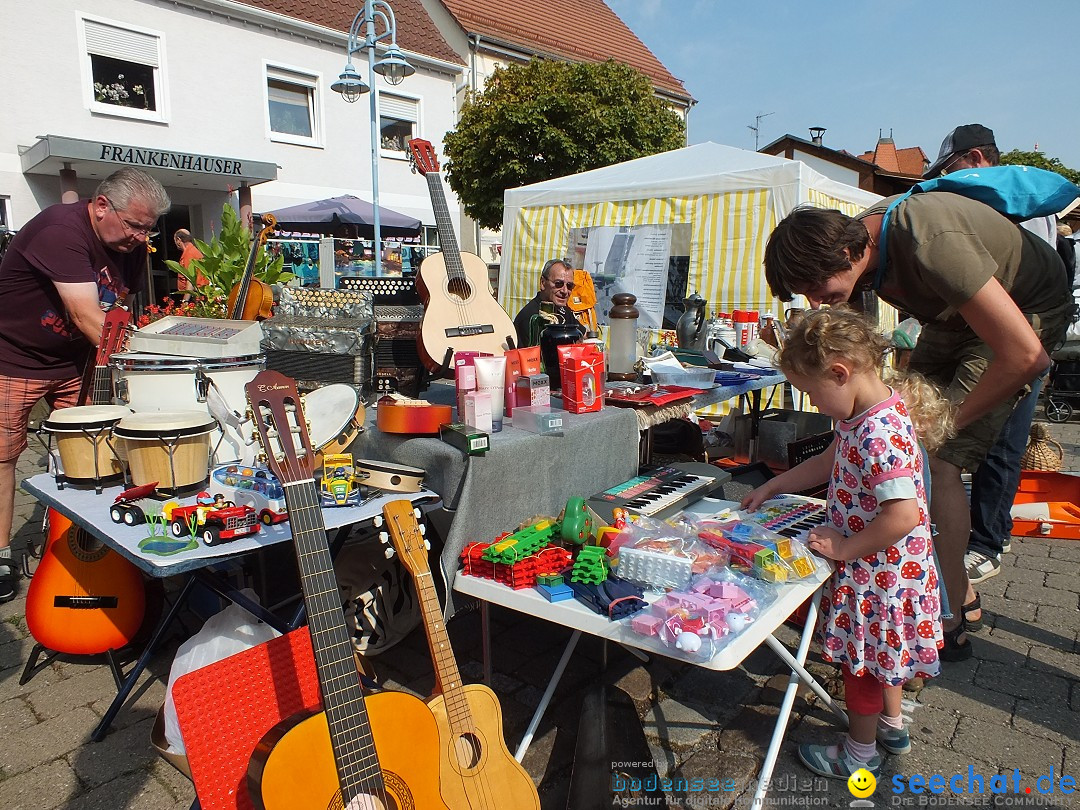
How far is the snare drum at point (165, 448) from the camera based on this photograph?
209 centimetres

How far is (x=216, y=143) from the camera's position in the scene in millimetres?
11820

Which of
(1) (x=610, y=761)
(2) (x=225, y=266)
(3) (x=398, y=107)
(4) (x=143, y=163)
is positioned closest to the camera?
(1) (x=610, y=761)

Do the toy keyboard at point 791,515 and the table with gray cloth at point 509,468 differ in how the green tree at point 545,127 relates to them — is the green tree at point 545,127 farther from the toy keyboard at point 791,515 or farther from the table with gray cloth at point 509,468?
the toy keyboard at point 791,515

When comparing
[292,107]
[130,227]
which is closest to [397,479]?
[130,227]

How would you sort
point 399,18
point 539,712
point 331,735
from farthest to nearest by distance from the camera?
point 399,18 → point 539,712 → point 331,735

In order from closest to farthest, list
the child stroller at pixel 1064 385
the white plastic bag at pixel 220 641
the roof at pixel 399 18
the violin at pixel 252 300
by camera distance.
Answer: the white plastic bag at pixel 220 641, the violin at pixel 252 300, the child stroller at pixel 1064 385, the roof at pixel 399 18

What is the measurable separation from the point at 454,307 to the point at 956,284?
6.29 feet

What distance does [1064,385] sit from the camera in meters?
7.40

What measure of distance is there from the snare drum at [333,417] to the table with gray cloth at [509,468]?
8 centimetres

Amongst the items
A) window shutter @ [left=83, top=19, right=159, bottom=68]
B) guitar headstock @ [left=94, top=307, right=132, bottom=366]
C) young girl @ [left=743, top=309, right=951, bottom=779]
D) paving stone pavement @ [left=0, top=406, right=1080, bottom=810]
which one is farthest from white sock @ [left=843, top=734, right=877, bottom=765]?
window shutter @ [left=83, top=19, right=159, bottom=68]

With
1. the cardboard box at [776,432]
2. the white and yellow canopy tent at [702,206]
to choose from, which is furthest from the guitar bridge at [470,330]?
the white and yellow canopy tent at [702,206]

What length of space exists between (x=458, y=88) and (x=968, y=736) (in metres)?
16.1

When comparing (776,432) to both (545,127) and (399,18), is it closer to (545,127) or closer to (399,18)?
(545,127)

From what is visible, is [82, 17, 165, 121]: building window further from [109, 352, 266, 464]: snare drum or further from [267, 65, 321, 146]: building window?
[109, 352, 266, 464]: snare drum
